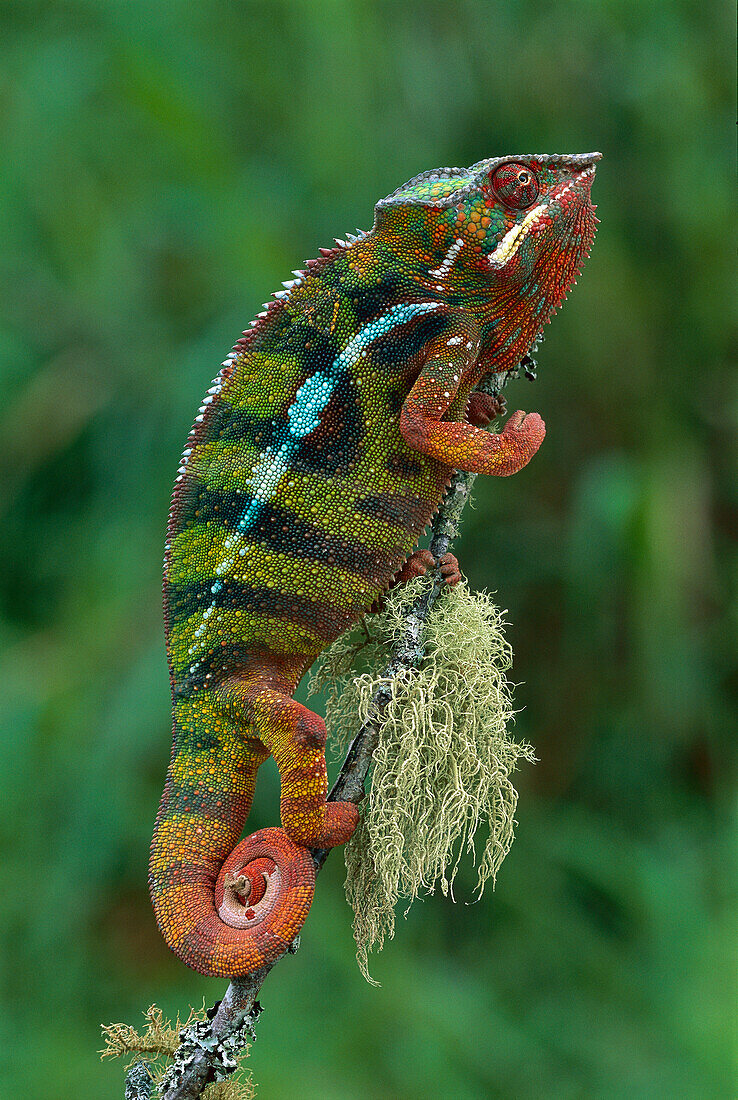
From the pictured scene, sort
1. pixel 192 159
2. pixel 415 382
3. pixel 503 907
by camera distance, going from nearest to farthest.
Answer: pixel 415 382, pixel 192 159, pixel 503 907

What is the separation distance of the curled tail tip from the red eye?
3.24ft

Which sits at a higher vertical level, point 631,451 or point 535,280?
point 631,451

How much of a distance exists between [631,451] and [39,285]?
4.87 ft

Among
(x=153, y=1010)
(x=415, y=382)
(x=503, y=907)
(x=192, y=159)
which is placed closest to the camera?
(x=153, y=1010)

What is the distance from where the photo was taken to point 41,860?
230 cm

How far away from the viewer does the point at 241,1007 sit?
1.28 metres

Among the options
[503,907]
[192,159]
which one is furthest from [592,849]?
[192,159]

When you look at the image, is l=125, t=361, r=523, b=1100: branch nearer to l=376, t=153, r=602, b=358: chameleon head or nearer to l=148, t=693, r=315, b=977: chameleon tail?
l=148, t=693, r=315, b=977: chameleon tail

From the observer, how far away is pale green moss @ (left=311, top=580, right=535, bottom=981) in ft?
4.55

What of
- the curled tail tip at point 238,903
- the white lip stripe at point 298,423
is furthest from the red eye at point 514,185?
the curled tail tip at point 238,903

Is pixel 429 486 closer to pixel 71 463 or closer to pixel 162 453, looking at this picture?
pixel 162 453

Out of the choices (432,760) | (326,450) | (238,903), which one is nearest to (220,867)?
(238,903)

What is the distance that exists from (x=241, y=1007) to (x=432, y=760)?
42 centimetres

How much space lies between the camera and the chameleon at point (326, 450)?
1.47 meters
